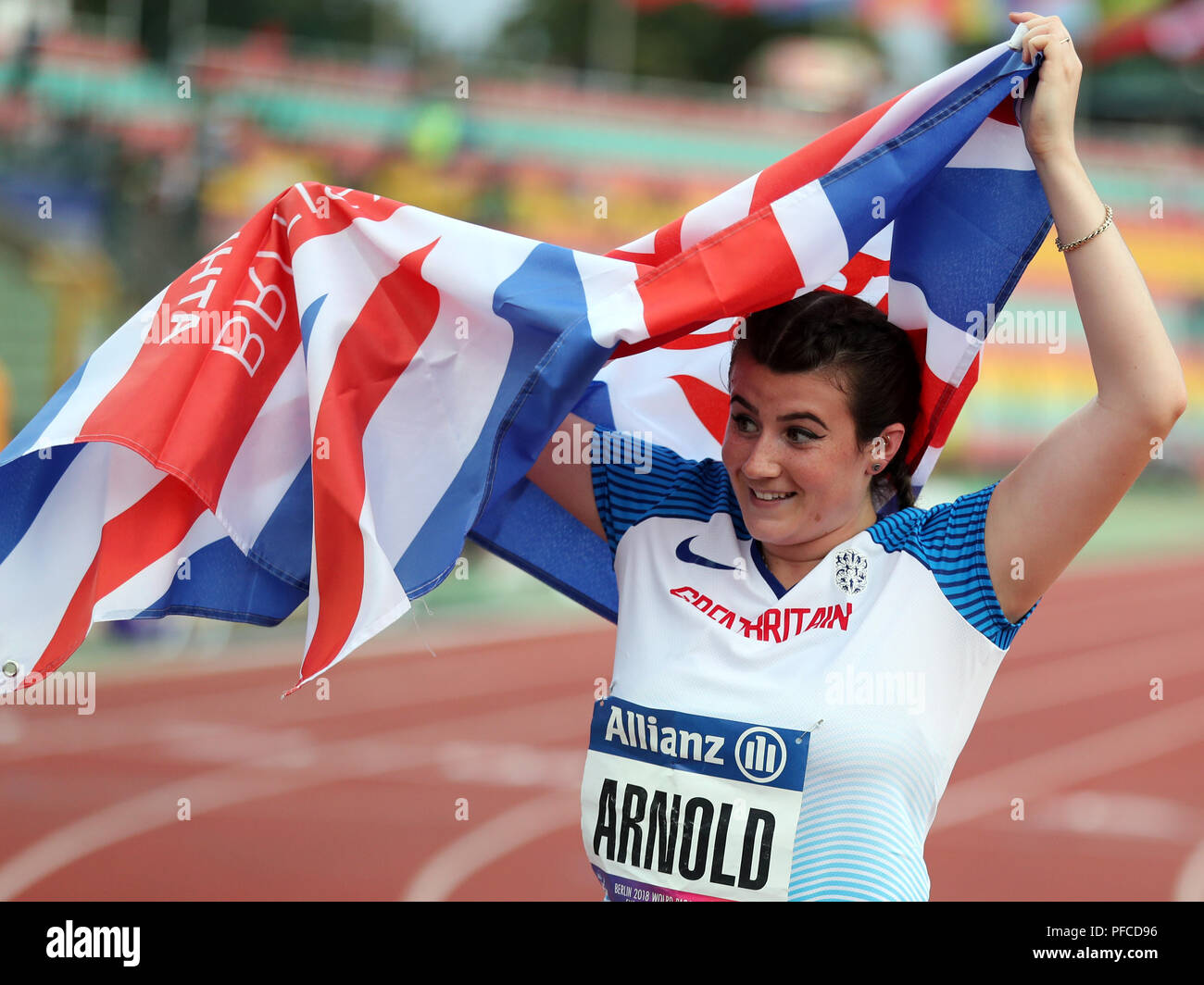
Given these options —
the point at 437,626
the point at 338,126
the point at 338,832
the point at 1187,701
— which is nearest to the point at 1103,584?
the point at 1187,701

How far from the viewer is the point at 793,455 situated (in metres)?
2.43

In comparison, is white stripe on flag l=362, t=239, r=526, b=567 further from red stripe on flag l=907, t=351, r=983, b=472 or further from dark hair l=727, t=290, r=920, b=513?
red stripe on flag l=907, t=351, r=983, b=472

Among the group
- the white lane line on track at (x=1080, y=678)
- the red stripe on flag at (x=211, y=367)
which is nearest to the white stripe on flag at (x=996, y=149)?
the red stripe on flag at (x=211, y=367)

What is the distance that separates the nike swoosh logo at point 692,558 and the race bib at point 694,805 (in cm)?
30

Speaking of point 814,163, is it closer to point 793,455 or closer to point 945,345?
point 945,345

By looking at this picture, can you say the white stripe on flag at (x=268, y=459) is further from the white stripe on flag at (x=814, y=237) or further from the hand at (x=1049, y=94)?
the hand at (x=1049, y=94)

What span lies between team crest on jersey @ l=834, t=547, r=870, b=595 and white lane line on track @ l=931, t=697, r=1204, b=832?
5535 millimetres

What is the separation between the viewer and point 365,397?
2.70 meters

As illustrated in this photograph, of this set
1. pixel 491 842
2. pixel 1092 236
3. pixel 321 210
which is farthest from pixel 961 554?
pixel 491 842

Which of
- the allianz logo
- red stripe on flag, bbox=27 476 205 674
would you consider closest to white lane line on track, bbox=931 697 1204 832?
the allianz logo

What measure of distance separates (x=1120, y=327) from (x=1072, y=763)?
304 inches

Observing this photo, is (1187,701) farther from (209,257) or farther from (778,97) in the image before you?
(778,97)

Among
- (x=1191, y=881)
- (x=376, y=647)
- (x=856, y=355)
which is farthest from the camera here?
(x=376, y=647)

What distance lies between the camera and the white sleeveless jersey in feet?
7.54
